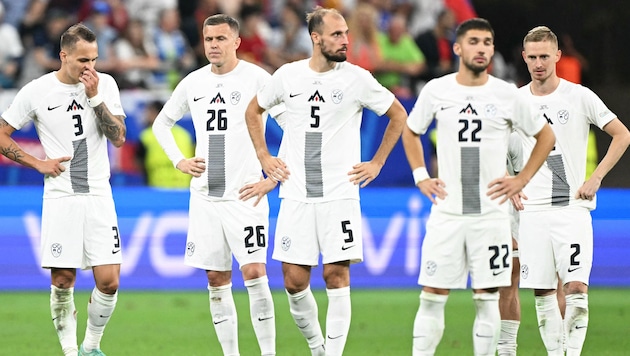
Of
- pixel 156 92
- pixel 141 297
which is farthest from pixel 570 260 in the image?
pixel 156 92

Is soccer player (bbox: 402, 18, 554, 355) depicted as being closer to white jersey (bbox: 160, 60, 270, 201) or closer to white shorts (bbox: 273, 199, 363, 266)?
white shorts (bbox: 273, 199, 363, 266)

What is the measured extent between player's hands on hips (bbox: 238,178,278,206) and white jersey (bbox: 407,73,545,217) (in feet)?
5.42

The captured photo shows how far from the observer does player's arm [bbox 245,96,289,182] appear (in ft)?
31.6

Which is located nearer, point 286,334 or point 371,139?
point 286,334

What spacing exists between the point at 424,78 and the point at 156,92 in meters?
4.05

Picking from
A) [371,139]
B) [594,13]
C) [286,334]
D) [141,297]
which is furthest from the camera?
[594,13]

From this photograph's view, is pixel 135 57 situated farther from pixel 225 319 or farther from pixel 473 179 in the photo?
pixel 473 179

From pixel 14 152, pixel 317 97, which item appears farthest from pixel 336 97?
pixel 14 152

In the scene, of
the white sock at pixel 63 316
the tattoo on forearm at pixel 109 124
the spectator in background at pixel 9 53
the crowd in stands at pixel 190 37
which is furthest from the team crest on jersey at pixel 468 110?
the spectator in background at pixel 9 53

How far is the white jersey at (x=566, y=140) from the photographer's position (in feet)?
32.7

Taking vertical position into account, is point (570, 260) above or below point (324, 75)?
below

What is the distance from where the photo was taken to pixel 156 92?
58.3 ft

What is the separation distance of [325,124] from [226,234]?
124 centimetres

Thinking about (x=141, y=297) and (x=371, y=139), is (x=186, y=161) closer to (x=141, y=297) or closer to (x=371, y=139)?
(x=141, y=297)
